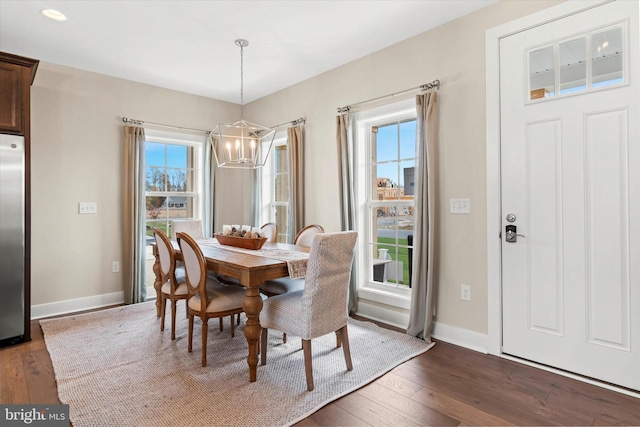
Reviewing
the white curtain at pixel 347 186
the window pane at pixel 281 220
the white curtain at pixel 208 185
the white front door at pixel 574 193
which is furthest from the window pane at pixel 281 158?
the white front door at pixel 574 193

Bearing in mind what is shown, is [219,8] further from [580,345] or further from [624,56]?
[580,345]

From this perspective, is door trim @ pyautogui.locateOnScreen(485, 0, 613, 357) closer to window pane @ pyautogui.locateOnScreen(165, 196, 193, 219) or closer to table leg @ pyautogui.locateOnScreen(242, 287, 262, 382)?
table leg @ pyautogui.locateOnScreen(242, 287, 262, 382)

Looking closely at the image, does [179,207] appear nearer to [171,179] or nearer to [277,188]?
[171,179]

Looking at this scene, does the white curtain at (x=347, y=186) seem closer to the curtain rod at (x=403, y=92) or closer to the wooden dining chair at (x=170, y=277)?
the curtain rod at (x=403, y=92)

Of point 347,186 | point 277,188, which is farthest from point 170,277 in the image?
point 277,188

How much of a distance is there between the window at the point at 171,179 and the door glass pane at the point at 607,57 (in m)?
4.29

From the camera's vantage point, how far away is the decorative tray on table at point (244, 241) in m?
2.93

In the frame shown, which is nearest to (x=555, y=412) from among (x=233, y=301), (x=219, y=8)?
(x=233, y=301)

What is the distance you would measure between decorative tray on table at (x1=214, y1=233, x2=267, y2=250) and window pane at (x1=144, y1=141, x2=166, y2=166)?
6.73 feet

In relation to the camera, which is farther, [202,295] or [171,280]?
[171,280]

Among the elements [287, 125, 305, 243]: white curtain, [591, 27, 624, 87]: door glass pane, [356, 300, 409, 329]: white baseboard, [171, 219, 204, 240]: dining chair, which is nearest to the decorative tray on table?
[171, 219, 204, 240]: dining chair

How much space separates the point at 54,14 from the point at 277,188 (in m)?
2.94

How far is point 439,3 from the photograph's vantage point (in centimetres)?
264

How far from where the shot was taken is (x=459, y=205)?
112 inches
